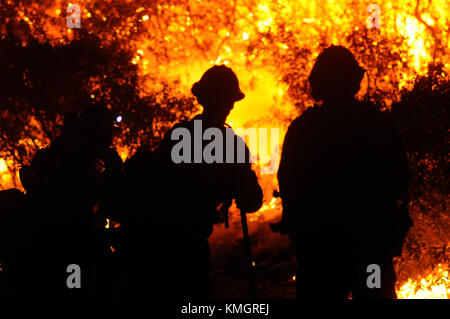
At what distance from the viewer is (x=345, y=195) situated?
3.74 m

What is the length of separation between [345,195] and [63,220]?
2376 millimetres

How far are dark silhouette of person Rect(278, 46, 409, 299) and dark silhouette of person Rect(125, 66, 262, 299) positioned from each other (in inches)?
25.0

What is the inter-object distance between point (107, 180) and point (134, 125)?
7.73 metres

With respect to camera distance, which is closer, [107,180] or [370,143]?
[370,143]

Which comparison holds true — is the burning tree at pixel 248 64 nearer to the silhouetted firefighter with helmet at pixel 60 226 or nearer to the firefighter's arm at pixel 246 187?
the firefighter's arm at pixel 246 187

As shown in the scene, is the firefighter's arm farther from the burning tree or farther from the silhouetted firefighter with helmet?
the burning tree

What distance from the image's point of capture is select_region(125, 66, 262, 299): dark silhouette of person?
4035 mm

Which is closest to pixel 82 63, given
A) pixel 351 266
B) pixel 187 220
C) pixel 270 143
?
pixel 270 143

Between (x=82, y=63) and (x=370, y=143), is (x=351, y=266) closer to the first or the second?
(x=370, y=143)

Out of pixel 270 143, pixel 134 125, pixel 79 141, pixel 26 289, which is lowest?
pixel 26 289

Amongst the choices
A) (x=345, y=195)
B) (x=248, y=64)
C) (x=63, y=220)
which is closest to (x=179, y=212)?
(x=63, y=220)

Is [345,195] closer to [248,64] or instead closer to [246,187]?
[246,187]

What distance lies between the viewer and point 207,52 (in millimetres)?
18109

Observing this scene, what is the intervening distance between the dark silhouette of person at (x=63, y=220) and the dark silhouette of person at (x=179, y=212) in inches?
21.1
